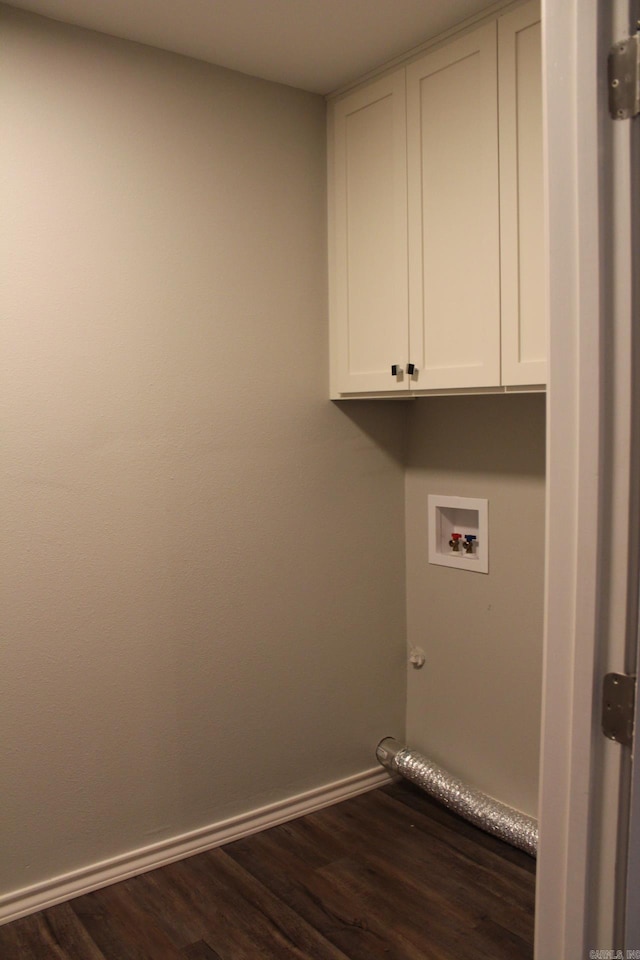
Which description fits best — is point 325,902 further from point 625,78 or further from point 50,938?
point 625,78

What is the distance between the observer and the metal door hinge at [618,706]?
1.09 m

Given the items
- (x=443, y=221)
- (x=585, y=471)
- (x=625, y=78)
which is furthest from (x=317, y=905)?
(x=625, y=78)

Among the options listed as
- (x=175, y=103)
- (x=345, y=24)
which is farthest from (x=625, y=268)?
(x=175, y=103)

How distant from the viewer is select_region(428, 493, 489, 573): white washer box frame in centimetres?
262

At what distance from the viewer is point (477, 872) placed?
7.66ft

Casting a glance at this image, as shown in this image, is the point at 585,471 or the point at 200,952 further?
the point at 200,952

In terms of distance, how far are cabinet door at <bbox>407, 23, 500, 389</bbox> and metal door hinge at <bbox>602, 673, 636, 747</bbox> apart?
119 cm

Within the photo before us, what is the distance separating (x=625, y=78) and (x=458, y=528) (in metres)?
1.81

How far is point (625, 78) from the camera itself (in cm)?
108

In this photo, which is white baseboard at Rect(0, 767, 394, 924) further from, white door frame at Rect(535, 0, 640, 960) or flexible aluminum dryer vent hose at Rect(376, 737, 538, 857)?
white door frame at Rect(535, 0, 640, 960)

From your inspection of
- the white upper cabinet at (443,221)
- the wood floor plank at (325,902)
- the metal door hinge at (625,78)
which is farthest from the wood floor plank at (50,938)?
the metal door hinge at (625,78)

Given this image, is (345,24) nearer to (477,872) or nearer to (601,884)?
(601,884)

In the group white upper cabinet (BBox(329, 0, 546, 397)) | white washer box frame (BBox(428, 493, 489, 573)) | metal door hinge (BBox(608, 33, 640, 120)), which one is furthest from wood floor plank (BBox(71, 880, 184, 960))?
metal door hinge (BBox(608, 33, 640, 120))

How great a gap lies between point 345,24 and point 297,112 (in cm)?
45
